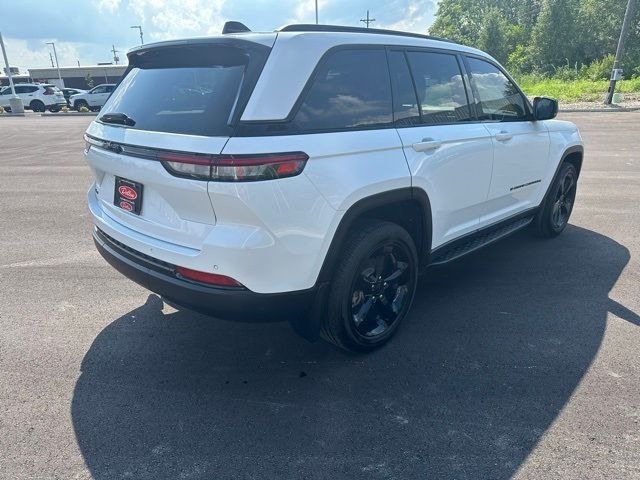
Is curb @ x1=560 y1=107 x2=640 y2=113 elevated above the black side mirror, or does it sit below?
below

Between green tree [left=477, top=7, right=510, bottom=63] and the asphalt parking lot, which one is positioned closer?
the asphalt parking lot

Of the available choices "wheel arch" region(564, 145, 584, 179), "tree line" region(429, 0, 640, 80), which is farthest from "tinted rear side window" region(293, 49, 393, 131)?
"tree line" region(429, 0, 640, 80)

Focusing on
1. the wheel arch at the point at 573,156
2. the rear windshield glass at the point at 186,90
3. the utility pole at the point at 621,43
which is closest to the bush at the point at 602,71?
the utility pole at the point at 621,43

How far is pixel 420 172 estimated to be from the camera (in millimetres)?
2992

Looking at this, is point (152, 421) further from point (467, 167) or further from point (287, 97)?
point (467, 167)

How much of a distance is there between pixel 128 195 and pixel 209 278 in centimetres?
80

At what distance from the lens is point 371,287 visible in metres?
3.03

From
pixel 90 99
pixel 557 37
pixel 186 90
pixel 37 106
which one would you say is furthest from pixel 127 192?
pixel 557 37

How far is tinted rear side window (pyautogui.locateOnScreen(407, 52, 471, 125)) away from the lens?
321 centimetres

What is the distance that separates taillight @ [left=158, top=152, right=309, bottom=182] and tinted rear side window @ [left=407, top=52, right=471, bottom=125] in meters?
1.30

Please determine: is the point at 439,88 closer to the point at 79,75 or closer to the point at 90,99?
the point at 90,99

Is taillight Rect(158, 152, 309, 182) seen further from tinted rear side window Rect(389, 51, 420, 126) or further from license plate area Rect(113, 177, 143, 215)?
tinted rear side window Rect(389, 51, 420, 126)

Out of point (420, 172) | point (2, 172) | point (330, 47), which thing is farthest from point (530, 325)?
point (2, 172)

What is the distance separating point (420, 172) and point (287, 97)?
42.3 inches
